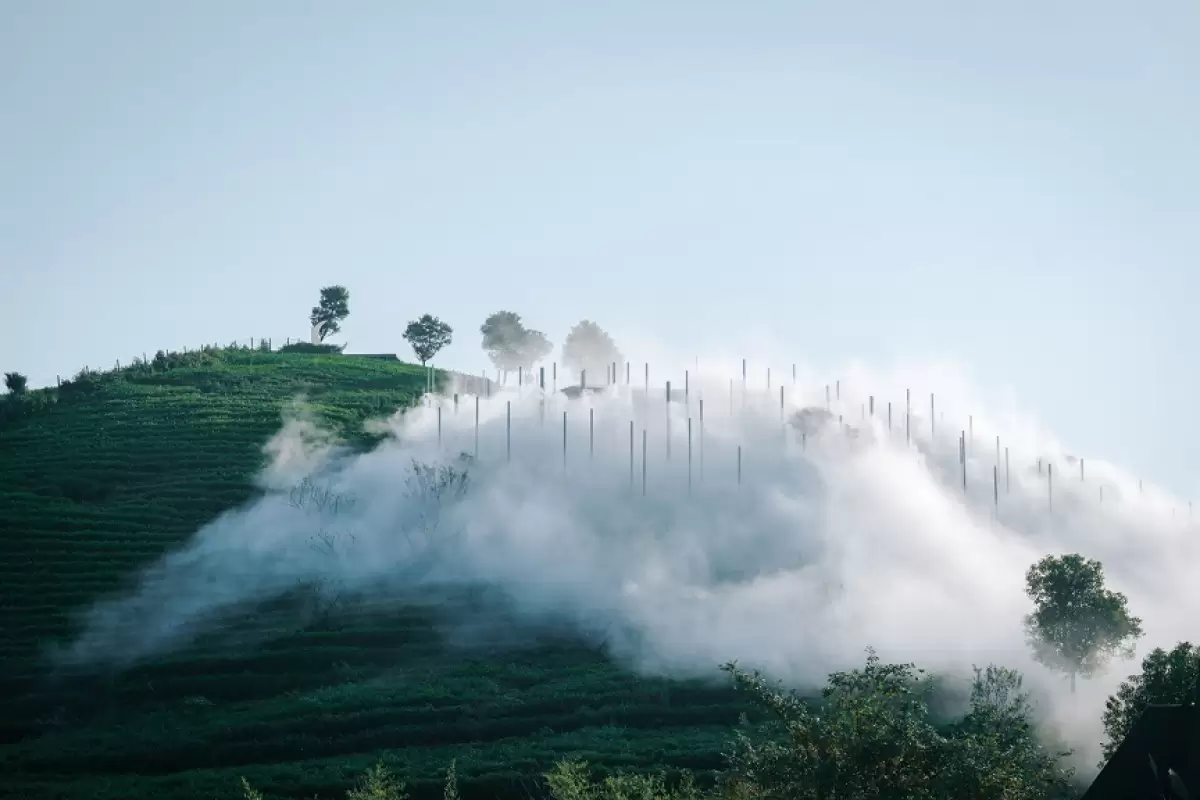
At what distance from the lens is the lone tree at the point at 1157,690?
60812 mm

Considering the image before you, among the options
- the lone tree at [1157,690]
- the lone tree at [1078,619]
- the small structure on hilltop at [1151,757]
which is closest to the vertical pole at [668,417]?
the lone tree at [1078,619]

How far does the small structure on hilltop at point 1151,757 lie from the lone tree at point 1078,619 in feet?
187

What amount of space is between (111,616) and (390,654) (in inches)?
940

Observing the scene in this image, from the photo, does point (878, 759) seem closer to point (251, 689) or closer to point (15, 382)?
point (251, 689)

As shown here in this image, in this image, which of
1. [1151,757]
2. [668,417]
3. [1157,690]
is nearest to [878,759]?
[1151,757]

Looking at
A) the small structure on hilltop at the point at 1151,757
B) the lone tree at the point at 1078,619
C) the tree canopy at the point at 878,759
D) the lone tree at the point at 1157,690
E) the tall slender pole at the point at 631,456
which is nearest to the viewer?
the tree canopy at the point at 878,759

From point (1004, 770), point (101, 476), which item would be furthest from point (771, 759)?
point (101, 476)

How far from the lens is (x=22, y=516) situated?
11431cm

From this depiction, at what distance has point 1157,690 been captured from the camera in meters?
62.2

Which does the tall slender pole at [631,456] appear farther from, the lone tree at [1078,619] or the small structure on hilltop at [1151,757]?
the small structure on hilltop at [1151,757]

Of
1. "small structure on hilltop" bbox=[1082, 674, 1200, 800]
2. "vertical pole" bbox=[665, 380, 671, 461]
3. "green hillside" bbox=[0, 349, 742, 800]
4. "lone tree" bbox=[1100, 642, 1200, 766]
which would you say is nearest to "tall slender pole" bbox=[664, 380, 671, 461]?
"vertical pole" bbox=[665, 380, 671, 461]

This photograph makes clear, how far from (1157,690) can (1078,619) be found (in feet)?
95.4

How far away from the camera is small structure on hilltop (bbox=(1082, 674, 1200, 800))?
3550 centimetres

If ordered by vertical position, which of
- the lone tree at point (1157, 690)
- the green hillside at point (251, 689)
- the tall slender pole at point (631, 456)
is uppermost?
the tall slender pole at point (631, 456)
